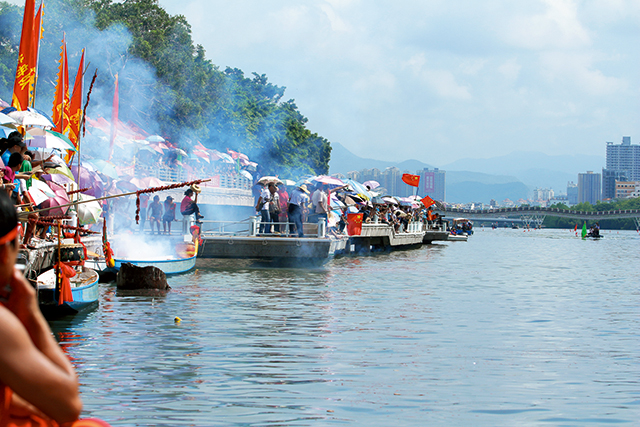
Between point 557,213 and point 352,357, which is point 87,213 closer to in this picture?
point 352,357

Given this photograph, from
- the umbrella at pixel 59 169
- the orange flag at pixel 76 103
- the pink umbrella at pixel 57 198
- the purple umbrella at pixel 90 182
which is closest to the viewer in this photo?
the pink umbrella at pixel 57 198

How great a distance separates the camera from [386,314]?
53.9ft

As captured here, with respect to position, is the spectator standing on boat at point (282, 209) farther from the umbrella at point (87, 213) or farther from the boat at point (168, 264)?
the umbrella at point (87, 213)

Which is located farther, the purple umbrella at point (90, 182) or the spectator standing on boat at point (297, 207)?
the spectator standing on boat at point (297, 207)

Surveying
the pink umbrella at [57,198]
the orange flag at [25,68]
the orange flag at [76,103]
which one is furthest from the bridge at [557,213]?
the pink umbrella at [57,198]

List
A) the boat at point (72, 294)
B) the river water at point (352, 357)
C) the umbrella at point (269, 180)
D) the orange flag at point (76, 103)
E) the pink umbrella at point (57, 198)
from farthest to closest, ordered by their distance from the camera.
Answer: the umbrella at point (269, 180) → the orange flag at point (76, 103) → the pink umbrella at point (57, 198) → the boat at point (72, 294) → the river water at point (352, 357)

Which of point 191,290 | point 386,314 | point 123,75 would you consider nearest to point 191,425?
point 386,314

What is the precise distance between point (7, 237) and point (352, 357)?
9104 mm

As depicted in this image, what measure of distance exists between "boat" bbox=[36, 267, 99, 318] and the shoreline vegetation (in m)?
24.5

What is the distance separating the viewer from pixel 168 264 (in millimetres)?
22656

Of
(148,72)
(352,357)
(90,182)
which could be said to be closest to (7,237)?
(352,357)

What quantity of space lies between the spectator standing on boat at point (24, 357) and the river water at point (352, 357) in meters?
5.06

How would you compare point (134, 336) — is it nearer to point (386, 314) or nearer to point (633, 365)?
point (386, 314)

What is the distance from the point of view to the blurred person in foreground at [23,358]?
2.38m
